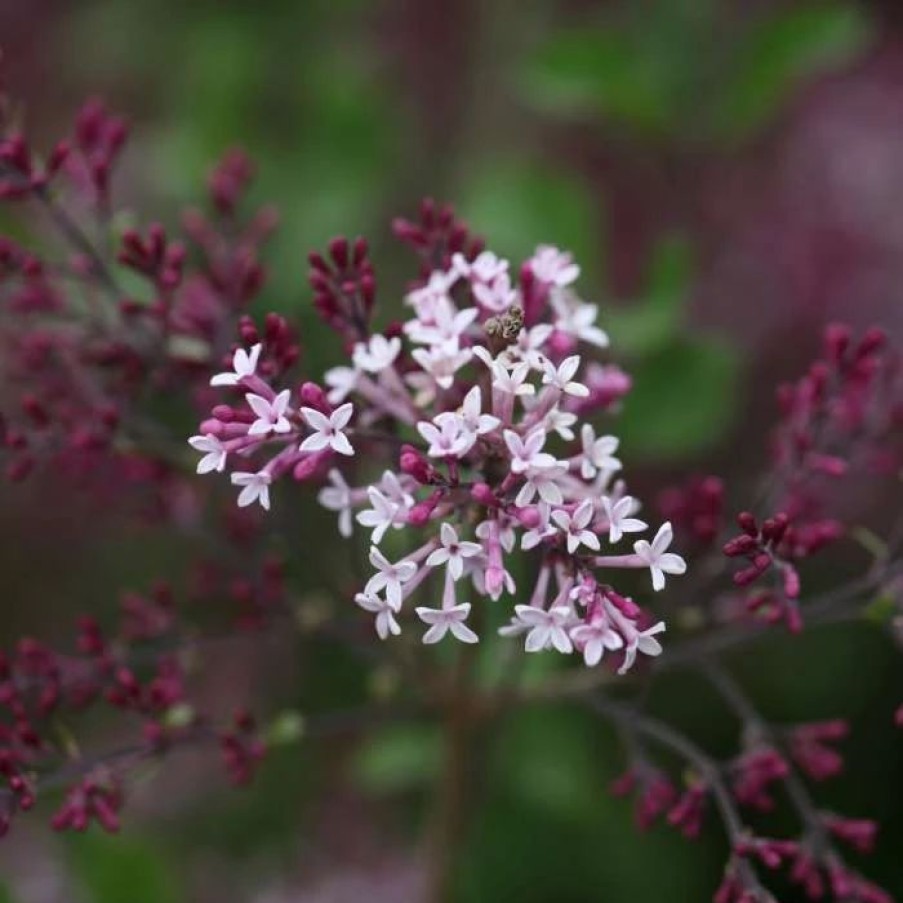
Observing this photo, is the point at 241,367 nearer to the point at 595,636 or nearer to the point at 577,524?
the point at 577,524

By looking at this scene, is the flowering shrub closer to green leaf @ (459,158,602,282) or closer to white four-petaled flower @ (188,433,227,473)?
white four-petaled flower @ (188,433,227,473)

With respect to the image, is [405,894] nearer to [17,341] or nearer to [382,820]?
[382,820]

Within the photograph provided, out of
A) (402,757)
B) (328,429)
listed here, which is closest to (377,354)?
(328,429)

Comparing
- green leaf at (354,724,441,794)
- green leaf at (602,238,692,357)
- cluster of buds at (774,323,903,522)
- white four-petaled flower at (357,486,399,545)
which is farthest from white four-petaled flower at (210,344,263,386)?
green leaf at (354,724,441,794)

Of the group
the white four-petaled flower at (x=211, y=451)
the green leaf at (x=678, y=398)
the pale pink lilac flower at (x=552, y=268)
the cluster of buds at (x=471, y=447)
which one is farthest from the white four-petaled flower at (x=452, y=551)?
the green leaf at (x=678, y=398)

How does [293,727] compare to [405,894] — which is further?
[405,894]

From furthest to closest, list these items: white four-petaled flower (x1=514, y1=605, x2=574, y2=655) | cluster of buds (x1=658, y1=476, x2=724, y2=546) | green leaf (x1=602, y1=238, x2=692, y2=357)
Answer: green leaf (x1=602, y1=238, x2=692, y2=357) → cluster of buds (x1=658, y1=476, x2=724, y2=546) → white four-petaled flower (x1=514, y1=605, x2=574, y2=655)

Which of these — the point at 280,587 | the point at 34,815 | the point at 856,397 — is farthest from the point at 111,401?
the point at 34,815

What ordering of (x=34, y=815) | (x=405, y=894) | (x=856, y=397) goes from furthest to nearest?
(x=34, y=815) < (x=405, y=894) < (x=856, y=397)
